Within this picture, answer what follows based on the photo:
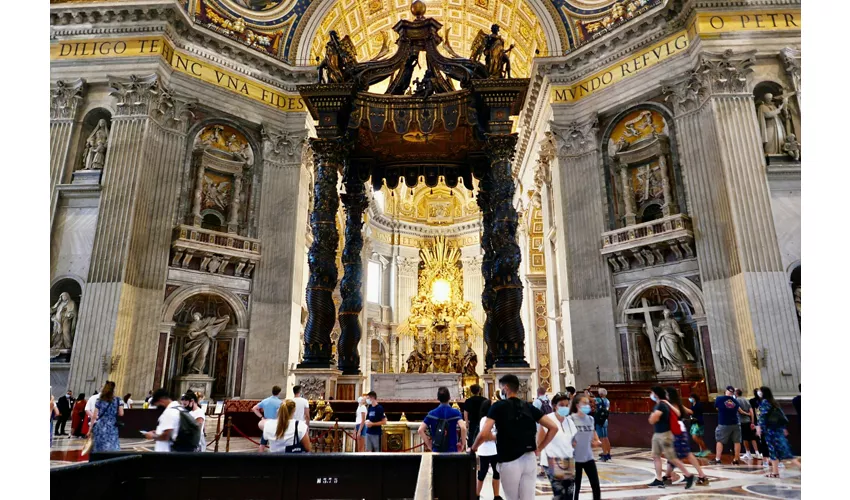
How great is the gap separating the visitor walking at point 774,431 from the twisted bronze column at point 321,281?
5.14 meters

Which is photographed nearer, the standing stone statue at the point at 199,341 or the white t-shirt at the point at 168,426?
the white t-shirt at the point at 168,426

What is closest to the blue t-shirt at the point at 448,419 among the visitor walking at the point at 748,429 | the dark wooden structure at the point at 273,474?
the dark wooden structure at the point at 273,474

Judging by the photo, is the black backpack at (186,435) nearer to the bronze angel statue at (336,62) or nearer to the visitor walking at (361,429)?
the visitor walking at (361,429)

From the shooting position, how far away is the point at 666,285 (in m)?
11.1

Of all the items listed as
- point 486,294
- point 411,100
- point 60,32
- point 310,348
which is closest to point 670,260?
point 486,294

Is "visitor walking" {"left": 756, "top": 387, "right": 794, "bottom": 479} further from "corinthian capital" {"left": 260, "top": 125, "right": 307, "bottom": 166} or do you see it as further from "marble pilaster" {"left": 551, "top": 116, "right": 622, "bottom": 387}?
"corinthian capital" {"left": 260, "top": 125, "right": 307, "bottom": 166}

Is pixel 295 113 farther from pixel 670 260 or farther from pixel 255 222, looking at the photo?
pixel 670 260

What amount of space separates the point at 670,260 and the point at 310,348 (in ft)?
28.3

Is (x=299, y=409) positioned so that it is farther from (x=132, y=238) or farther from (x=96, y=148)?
(x=96, y=148)

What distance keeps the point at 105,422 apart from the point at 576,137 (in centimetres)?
1208

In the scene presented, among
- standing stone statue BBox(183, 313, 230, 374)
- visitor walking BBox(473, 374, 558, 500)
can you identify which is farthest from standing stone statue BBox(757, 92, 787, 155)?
standing stone statue BBox(183, 313, 230, 374)

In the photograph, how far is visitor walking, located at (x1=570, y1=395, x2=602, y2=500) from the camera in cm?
374

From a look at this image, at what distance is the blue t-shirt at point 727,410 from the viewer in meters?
6.13

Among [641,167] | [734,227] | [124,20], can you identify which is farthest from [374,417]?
[124,20]
